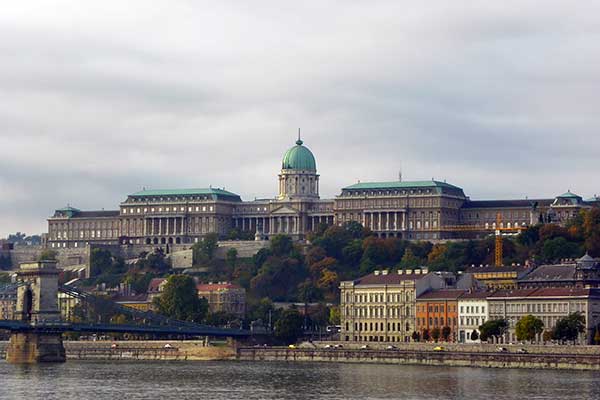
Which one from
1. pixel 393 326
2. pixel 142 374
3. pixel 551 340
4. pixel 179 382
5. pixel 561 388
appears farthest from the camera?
pixel 393 326

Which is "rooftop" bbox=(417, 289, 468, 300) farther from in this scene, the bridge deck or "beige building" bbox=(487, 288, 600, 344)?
the bridge deck

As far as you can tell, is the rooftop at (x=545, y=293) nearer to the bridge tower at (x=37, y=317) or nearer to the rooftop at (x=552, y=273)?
the rooftop at (x=552, y=273)

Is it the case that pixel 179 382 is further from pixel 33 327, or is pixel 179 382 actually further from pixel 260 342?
pixel 260 342

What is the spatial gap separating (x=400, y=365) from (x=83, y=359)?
115 ft

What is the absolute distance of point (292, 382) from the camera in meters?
119

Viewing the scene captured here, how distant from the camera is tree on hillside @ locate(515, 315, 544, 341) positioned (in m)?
146

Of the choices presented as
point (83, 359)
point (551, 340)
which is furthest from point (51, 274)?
point (551, 340)

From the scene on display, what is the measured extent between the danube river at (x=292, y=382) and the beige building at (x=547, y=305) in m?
18.7

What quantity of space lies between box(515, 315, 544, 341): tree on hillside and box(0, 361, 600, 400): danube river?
13042 mm

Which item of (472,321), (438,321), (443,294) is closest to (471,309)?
(472,321)

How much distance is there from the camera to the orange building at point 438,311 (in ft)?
532

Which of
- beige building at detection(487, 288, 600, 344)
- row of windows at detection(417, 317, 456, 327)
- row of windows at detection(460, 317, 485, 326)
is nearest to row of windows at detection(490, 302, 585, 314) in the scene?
beige building at detection(487, 288, 600, 344)

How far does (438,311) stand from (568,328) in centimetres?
2268

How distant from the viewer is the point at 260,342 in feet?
543
